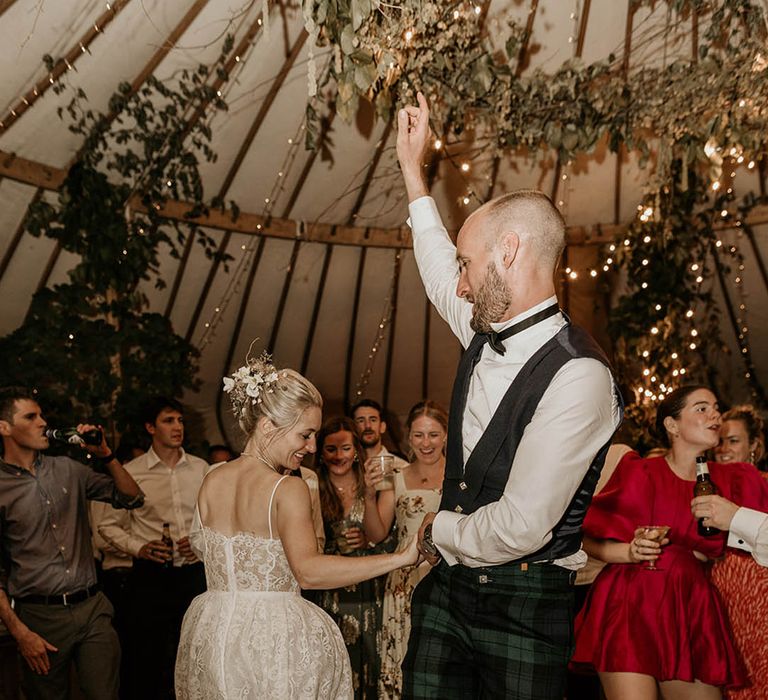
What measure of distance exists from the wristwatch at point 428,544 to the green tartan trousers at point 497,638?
A: 3.6 inches

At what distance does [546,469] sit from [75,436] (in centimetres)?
260

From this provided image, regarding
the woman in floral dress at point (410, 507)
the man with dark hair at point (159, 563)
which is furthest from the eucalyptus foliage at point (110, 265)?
the woman in floral dress at point (410, 507)

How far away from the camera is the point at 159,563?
4.68 m

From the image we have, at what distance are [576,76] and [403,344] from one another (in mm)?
4257

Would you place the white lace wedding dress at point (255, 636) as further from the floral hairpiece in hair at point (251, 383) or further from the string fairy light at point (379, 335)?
the string fairy light at point (379, 335)

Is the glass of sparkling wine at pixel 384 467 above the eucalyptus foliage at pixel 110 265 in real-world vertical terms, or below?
below

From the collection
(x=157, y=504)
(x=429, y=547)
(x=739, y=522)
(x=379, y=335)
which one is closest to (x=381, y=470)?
(x=429, y=547)

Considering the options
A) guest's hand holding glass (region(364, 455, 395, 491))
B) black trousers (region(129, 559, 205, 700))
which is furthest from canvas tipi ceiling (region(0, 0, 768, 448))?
black trousers (region(129, 559, 205, 700))

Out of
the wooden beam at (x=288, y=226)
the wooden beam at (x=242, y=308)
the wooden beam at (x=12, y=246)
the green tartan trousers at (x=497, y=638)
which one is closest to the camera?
the green tartan trousers at (x=497, y=638)

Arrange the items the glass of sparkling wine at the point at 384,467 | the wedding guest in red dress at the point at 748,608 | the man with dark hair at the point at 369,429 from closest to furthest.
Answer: the glass of sparkling wine at the point at 384,467
the wedding guest in red dress at the point at 748,608
the man with dark hair at the point at 369,429

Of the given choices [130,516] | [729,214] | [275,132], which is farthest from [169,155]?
[729,214]

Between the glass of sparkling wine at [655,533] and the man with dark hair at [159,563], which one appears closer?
the glass of sparkling wine at [655,533]

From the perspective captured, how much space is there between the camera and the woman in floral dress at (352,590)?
4516mm

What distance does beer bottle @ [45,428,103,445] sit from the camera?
12.9 feet
